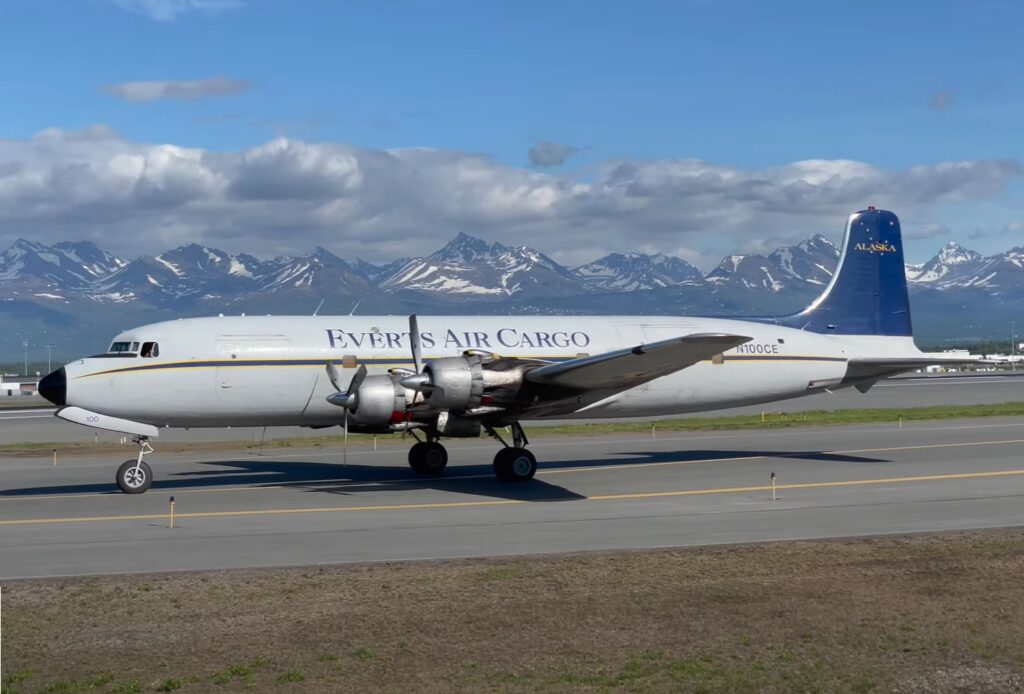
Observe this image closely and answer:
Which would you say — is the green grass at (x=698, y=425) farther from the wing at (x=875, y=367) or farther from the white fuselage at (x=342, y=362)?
the wing at (x=875, y=367)

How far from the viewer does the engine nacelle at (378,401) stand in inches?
902

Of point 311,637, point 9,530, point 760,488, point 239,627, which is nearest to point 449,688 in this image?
point 311,637

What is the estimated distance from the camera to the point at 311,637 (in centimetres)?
1225

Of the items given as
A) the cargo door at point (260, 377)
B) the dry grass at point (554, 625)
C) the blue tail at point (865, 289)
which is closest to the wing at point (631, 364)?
the cargo door at point (260, 377)

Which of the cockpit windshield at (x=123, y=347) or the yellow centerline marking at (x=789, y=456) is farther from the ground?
the cockpit windshield at (x=123, y=347)

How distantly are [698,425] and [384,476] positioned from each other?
21.0m

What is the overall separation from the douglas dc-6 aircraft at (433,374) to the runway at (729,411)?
16.3 m

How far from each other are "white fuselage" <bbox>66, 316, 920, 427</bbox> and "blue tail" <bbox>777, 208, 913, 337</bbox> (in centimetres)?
119

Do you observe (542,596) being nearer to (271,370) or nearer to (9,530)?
(9,530)

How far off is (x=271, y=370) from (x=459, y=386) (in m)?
5.01

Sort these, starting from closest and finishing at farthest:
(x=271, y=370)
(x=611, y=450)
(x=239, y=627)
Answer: (x=239, y=627) < (x=271, y=370) < (x=611, y=450)

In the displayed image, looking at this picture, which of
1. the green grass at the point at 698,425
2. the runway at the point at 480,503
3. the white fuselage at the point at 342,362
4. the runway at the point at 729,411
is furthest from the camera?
the runway at the point at 729,411

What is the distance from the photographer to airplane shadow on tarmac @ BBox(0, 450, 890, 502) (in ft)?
82.5

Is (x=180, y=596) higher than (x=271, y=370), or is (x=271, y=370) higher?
(x=271, y=370)
